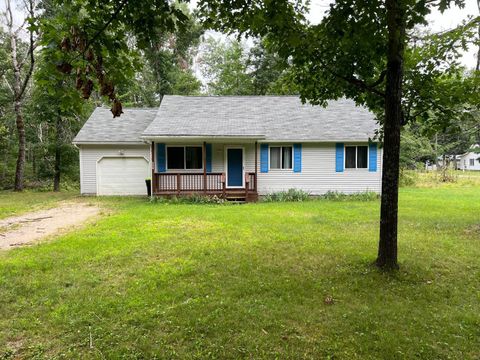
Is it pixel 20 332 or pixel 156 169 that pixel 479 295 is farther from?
pixel 156 169

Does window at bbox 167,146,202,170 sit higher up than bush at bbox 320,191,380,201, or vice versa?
window at bbox 167,146,202,170

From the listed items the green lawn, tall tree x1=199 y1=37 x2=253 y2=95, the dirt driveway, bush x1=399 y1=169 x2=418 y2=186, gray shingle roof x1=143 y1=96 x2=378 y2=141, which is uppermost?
tall tree x1=199 y1=37 x2=253 y2=95

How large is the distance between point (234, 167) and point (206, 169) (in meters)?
1.19

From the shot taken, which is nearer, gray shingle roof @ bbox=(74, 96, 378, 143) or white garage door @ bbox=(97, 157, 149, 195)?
gray shingle roof @ bbox=(74, 96, 378, 143)

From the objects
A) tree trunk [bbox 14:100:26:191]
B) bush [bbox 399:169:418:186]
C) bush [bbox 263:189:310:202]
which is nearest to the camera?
bush [bbox 263:189:310:202]

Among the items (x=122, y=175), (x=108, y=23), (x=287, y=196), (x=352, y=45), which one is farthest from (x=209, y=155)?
(x=108, y=23)

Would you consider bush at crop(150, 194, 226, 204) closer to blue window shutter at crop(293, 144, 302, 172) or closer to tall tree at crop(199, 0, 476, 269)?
blue window shutter at crop(293, 144, 302, 172)

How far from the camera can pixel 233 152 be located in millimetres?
14023

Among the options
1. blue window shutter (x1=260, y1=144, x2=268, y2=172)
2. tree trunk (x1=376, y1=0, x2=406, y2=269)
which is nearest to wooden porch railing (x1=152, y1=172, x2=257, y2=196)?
blue window shutter (x1=260, y1=144, x2=268, y2=172)

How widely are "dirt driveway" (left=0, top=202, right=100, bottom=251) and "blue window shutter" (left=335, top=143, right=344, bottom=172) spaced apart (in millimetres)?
9554

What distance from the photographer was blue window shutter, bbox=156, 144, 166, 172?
536 inches

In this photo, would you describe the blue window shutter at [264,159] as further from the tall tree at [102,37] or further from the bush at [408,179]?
the tall tree at [102,37]

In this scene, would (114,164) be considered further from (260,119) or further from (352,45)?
(352,45)

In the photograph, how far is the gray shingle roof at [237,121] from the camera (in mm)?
13266
